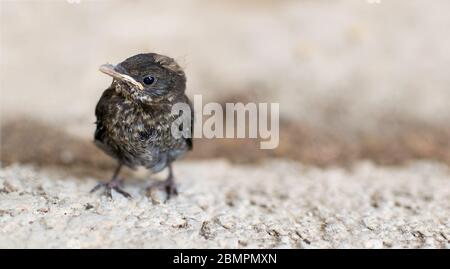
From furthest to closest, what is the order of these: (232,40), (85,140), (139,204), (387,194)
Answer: (232,40) < (85,140) < (387,194) < (139,204)

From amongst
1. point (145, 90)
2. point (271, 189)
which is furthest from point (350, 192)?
point (145, 90)

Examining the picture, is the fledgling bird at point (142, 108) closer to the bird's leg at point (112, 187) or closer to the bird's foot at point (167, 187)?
the bird's leg at point (112, 187)

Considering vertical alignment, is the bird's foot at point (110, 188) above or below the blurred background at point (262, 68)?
below

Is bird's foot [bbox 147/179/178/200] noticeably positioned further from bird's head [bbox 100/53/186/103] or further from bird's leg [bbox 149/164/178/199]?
bird's head [bbox 100/53/186/103]

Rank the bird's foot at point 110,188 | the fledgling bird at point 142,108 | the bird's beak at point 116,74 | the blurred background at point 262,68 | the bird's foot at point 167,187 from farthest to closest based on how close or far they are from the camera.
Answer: the blurred background at point 262,68 < the bird's foot at point 167,187 < the bird's foot at point 110,188 < the fledgling bird at point 142,108 < the bird's beak at point 116,74

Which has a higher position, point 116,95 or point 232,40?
point 232,40

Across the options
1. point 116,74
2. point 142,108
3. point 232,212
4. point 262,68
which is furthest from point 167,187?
point 262,68

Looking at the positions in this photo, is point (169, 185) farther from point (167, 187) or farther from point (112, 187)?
point (112, 187)

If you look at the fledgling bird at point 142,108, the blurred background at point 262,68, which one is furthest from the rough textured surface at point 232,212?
the blurred background at point 262,68

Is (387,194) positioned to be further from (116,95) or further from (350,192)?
(116,95)
